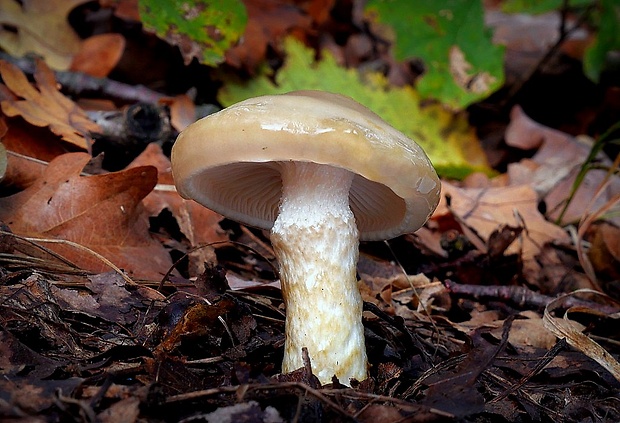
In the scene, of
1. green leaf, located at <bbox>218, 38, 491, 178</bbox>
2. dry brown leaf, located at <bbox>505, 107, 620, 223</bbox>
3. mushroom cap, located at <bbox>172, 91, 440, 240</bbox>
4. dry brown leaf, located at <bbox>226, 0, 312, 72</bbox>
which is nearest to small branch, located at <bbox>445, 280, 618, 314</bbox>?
mushroom cap, located at <bbox>172, 91, 440, 240</bbox>

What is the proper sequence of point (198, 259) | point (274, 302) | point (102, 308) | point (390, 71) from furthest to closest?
point (390, 71) → point (198, 259) → point (274, 302) → point (102, 308)

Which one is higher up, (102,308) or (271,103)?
(271,103)

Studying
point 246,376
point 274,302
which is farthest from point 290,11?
point 246,376

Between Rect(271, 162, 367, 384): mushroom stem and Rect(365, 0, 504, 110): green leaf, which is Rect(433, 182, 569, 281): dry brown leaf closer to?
Rect(365, 0, 504, 110): green leaf

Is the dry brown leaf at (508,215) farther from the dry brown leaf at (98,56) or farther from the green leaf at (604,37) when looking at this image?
the dry brown leaf at (98,56)

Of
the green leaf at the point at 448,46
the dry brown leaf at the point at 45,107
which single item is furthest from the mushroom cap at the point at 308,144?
the green leaf at the point at 448,46

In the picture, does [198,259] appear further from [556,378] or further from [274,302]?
[556,378]
